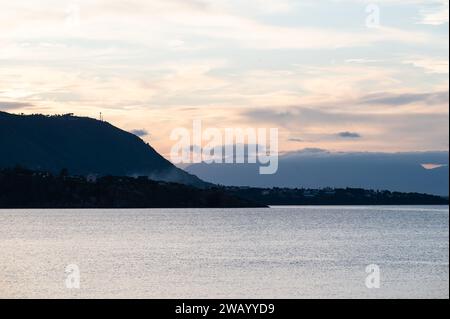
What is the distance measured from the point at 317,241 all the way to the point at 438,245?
16.2 meters

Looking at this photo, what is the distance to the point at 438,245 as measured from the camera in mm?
122125

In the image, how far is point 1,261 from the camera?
8594 cm

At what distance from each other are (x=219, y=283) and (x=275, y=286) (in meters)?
4.53

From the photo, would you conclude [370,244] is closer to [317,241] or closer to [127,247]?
[317,241]
